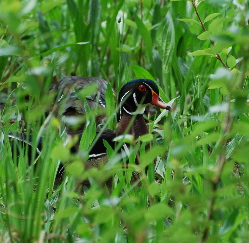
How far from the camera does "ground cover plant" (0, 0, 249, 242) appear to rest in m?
1.69

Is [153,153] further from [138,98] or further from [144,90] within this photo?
[138,98]

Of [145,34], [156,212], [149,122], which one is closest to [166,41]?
[145,34]

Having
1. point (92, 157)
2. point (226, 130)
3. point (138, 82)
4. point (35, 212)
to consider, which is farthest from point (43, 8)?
point (226, 130)

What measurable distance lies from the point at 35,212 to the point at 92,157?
1.78 meters

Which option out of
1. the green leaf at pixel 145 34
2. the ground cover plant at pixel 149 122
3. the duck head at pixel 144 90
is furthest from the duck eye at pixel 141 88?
the green leaf at pixel 145 34

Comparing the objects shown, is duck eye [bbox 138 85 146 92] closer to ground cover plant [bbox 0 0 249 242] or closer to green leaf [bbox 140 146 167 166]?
ground cover plant [bbox 0 0 249 242]

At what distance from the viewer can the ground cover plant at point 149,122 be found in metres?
1.69

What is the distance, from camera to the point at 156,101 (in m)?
4.33

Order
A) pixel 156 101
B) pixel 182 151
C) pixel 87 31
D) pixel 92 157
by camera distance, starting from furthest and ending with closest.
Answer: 1. pixel 87 31
2. pixel 156 101
3. pixel 92 157
4. pixel 182 151

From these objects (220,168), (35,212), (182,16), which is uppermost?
(220,168)

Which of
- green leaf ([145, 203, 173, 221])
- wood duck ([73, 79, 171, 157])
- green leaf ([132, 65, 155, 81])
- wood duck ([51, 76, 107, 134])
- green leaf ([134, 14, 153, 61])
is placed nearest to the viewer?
green leaf ([145, 203, 173, 221])

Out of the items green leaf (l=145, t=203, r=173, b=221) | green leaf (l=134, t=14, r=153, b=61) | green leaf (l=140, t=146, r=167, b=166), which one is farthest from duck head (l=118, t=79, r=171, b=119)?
green leaf (l=145, t=203, r=173, b=221)

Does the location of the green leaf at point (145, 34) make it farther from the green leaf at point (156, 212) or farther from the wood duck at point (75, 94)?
the green leaf at point (156, 212)

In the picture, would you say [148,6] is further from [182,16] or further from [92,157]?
[92,157]
